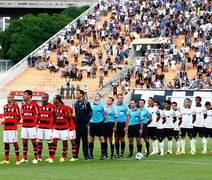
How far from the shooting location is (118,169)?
24.9 m

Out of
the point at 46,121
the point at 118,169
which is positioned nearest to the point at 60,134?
the point at 46,121

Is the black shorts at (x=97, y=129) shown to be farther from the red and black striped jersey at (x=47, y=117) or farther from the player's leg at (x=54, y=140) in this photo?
the red and black striped jersey at (x=47, y=117)

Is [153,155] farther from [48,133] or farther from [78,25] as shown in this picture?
[78,25]

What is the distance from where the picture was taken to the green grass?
2305 cm

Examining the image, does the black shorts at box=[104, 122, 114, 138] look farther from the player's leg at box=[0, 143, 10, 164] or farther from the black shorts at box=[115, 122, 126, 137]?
the player's leg at box=[0, 143, 10, 164]

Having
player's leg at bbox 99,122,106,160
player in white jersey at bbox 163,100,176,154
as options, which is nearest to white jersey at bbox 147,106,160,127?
player in white jersey at bbox 163,100,176,154

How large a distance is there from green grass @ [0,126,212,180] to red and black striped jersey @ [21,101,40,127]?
1221mm

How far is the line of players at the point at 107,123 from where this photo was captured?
91.0 ft

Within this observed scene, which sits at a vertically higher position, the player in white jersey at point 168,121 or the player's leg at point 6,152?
the player in white jersey at point 168,121

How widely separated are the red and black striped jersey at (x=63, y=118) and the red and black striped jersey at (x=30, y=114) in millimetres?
624

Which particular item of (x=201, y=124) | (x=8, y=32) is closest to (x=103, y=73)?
(x=8, y=32)

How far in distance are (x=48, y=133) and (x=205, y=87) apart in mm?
35434

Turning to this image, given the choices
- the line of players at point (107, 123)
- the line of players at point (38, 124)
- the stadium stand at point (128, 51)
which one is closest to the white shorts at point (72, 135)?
the line of players at point (107, 123)

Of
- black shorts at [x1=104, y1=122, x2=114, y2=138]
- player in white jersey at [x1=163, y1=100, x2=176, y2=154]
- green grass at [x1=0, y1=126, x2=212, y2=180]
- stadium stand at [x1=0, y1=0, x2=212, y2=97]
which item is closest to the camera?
green grass at [x1=0, y1=126, x2=212, y2=180]
